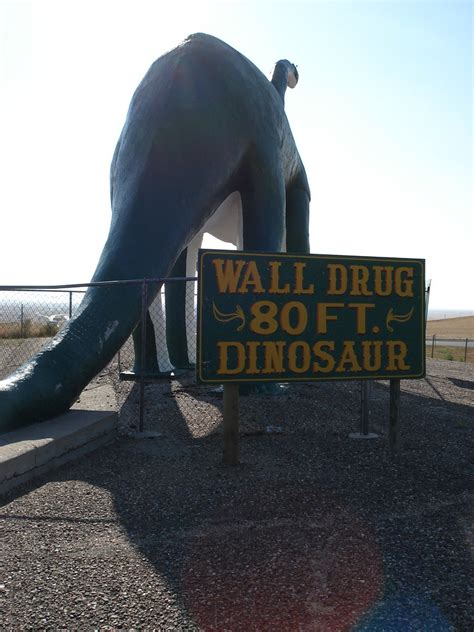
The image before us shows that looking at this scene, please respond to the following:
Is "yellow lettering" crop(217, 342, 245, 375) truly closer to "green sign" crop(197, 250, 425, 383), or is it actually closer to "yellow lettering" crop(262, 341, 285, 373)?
"green sign" crop(197, 250, 425, 383)

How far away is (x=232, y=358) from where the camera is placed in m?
5.08

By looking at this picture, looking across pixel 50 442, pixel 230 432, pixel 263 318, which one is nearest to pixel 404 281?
pixel 263 318

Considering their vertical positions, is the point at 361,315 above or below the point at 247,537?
above

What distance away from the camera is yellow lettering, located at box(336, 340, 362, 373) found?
5410mm

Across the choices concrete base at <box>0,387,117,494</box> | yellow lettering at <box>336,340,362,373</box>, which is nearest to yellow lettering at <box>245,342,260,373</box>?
yellow lettering at <box>336,340,362,373</box>

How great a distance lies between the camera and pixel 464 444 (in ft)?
20.5

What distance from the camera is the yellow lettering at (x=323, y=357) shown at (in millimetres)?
5340

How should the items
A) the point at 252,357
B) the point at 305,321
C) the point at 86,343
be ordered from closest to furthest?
the point at 252,357
the point at 305,321
the point at 86,343

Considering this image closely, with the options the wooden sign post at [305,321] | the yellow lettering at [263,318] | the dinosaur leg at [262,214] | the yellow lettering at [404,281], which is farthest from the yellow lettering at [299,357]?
the dinosaur leg at [262,214]

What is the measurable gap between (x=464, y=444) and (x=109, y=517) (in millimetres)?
3941

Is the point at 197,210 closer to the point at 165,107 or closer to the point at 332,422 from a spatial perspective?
the point at 165,107

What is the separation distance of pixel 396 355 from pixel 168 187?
355 cm

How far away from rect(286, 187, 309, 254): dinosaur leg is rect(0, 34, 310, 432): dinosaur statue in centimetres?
209

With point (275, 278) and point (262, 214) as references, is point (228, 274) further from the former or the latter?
point (262, 214)
